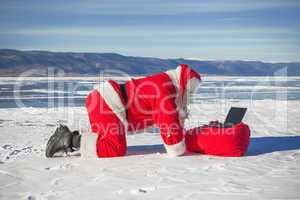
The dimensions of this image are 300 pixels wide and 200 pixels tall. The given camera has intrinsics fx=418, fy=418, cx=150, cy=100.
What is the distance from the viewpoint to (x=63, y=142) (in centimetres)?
607

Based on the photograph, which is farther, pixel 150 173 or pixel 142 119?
pixel 142 119

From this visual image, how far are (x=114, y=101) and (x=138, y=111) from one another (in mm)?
392

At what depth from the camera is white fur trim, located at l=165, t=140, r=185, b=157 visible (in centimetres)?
587

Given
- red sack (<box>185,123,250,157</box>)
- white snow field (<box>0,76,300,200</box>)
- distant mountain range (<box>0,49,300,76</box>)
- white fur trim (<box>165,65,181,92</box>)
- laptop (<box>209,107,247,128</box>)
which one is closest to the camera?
white snow field (<box>0,76,300,200</box>)

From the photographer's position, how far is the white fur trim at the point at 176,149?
587 cm

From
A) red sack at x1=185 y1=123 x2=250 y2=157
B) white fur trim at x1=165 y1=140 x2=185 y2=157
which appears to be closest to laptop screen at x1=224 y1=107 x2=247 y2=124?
red sack at x1=185 y1=123 x2=250 y2=157

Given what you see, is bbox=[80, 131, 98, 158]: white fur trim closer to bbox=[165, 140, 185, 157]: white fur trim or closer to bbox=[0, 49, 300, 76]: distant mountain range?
bbox=[165, 140, 185, 157]: white fur trim

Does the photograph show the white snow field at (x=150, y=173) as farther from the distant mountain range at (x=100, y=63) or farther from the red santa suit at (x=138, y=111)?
the distant mountain range at (x=100, y=63)

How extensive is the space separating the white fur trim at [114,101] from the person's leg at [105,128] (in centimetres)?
4

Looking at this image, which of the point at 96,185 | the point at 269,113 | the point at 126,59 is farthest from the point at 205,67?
the point at 96,185

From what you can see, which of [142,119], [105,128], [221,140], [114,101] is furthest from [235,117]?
[105,128]

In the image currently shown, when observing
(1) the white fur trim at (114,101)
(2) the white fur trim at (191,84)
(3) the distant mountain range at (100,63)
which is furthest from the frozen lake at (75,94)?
(3) the distant mountain range at (100,63)

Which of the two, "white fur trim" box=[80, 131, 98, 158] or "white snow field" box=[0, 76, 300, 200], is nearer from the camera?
"white snow field" box=[0, 76, 300, 200]

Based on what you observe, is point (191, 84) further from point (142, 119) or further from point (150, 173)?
point (150, 173)
